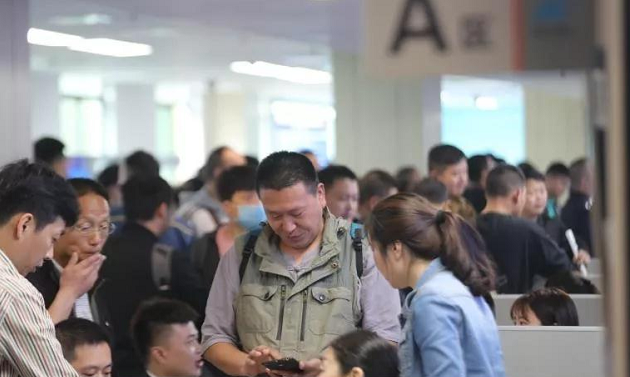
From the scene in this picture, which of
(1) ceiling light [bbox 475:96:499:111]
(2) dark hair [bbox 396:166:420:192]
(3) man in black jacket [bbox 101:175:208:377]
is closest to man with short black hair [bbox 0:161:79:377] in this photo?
(3) man in black jacket [bbox 101:175:208:377]

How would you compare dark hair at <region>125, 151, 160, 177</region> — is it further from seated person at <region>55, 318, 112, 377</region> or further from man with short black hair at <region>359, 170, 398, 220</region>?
seated person at <region>55, 318, 112, 377</region>

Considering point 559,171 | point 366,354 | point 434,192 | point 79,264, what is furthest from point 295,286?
point 559,171

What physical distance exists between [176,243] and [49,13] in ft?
13.0

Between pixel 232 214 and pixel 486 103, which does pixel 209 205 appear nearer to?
pixel 232 214

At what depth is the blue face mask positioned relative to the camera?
5523 mm

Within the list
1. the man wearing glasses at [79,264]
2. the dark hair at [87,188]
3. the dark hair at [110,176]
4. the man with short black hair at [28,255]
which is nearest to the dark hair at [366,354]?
the man with short black hair at [28,255]

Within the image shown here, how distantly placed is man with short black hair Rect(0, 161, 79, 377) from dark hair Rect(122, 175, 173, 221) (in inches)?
102

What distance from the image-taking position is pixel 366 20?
1813 millimetres

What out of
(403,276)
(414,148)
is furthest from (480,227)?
(414,148)

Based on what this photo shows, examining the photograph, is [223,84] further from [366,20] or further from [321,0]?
[366,20]

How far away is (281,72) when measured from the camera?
17578 mm

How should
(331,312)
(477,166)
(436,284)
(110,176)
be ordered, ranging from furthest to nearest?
(110,176) < (477,166) < (331,312) < (436,284)

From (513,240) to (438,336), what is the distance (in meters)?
3.43

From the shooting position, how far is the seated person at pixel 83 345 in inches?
149
